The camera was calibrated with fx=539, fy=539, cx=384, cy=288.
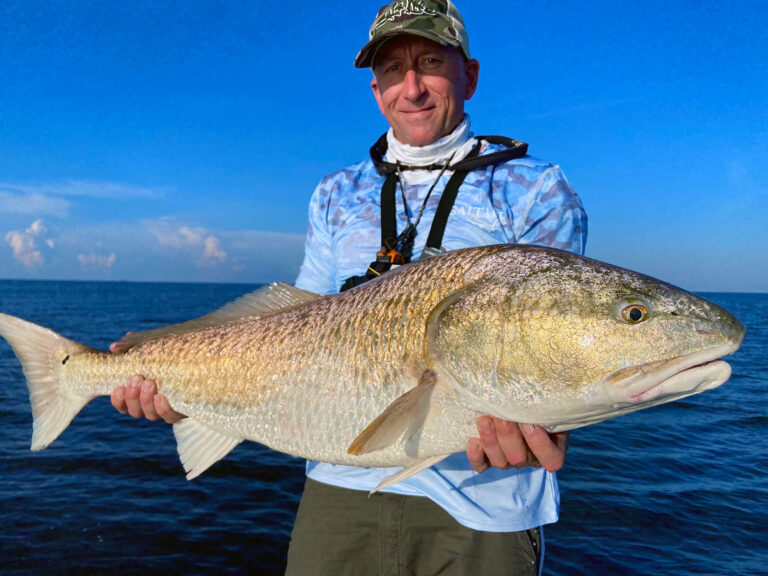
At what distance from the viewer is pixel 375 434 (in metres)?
2.39

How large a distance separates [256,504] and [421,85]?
8742mm

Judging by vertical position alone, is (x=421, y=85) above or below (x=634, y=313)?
above

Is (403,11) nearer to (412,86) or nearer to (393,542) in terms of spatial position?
(412,86)

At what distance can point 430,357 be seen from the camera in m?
2.46

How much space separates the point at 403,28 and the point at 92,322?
48.9 metres

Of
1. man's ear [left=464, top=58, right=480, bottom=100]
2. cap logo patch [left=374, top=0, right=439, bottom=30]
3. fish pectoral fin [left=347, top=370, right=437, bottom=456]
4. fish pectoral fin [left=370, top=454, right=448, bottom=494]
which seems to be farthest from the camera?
man's ear [left=464, top=58, right=480, bottom=100]

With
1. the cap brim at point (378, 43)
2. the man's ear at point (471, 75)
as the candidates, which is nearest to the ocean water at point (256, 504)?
the man's ear at point (471, 75)

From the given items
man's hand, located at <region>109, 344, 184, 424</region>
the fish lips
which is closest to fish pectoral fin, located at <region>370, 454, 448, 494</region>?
the fish lips

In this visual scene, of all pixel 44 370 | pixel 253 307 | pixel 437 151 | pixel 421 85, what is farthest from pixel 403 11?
pixel 44 370

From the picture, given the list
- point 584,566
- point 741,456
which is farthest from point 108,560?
point 741,456

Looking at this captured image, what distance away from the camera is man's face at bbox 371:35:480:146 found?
3.53 metres

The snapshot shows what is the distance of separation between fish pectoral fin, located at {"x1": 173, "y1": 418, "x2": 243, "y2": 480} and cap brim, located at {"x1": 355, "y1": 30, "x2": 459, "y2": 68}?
103 inches

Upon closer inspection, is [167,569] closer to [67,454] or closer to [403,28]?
[67,454]

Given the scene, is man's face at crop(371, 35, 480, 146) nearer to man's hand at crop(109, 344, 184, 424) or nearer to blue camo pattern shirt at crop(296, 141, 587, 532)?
blue camo pattern shirt at crop(296, 141, 587, 532)
